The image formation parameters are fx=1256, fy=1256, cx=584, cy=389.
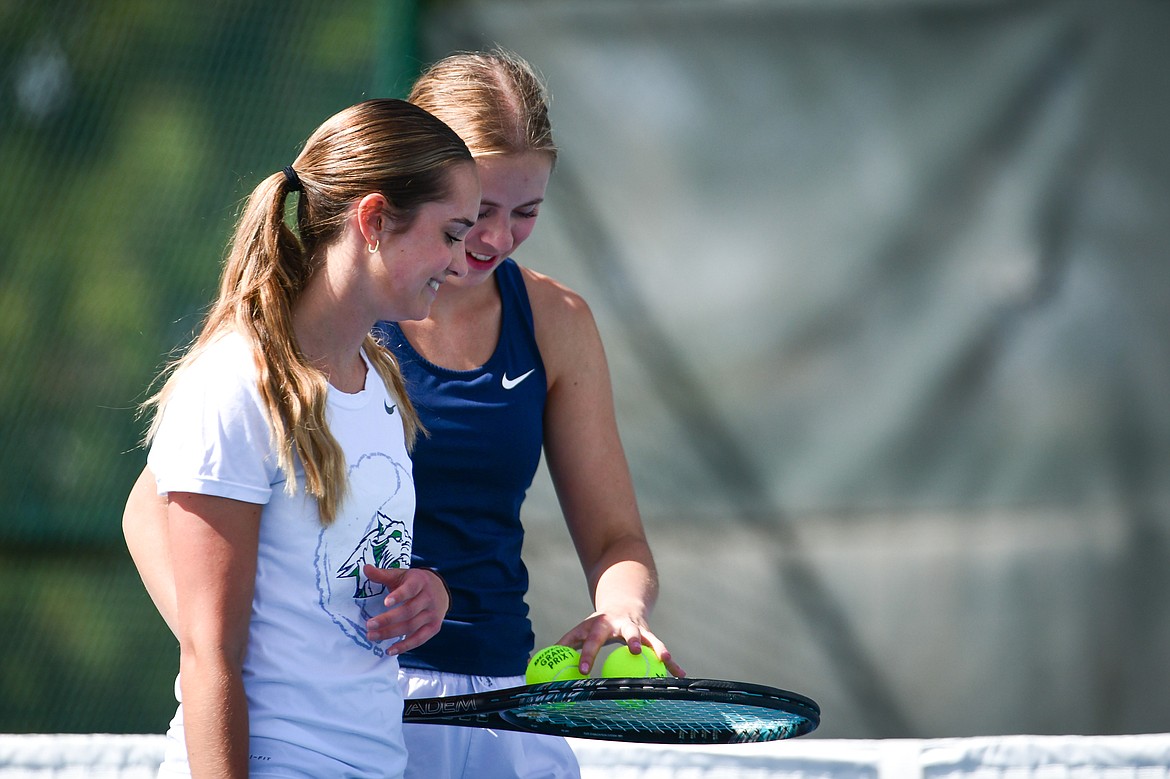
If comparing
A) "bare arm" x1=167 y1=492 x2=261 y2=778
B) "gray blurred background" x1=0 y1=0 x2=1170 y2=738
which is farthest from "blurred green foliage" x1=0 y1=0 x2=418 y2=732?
"bare arm" x1=167 y1=492 x2=261 y2=778

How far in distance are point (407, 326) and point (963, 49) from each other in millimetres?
2021

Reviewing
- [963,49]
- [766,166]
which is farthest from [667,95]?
[963,49]

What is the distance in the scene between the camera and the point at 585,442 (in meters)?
1.74

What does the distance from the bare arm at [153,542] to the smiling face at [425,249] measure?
0.32 metres

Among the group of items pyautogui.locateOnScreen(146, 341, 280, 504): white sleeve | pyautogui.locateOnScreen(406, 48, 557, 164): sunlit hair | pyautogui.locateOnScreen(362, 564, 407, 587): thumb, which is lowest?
pyautogui.locateOnScreen(362, 564, 407, 587): thumb

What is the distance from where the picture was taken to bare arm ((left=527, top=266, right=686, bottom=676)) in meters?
1.72

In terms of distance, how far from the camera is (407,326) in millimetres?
1655

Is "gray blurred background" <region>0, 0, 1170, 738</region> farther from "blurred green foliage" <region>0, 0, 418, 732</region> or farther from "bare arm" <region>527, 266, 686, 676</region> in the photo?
"bare arm" <region>527, 266, 686, 676</region>

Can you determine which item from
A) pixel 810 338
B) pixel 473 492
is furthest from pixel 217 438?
pixel 810 338

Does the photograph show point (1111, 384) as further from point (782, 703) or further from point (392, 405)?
point (392, 405)

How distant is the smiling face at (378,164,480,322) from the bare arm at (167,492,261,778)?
→ 29 centimetres

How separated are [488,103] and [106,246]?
1932 millimetres

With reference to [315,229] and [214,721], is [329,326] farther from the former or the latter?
[214,721]

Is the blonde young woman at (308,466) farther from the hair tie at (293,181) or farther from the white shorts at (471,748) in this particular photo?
the white shorts at (471,748)
